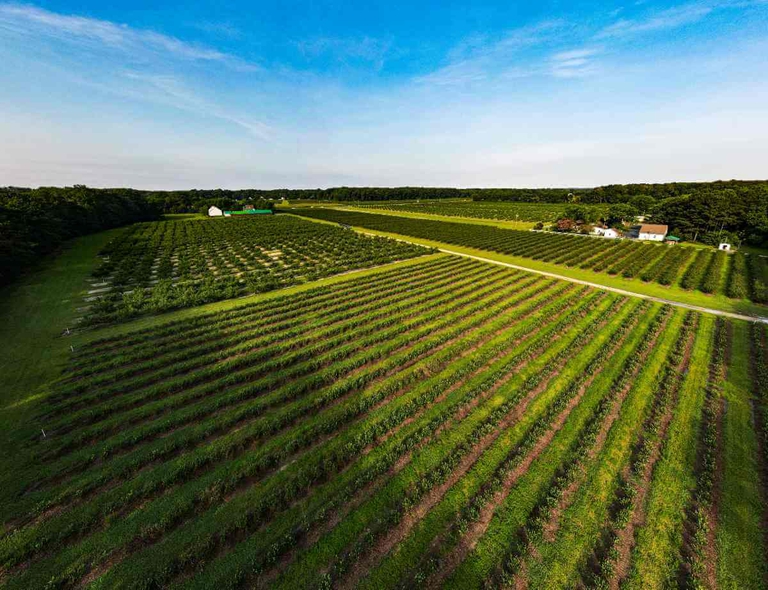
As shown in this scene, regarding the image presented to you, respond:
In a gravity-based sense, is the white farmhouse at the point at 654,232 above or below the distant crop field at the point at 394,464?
above

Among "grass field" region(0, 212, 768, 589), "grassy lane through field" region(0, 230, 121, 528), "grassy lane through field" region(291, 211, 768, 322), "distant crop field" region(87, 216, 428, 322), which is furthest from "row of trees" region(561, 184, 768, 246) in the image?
"grassy lane through field" region(0, 230, 121, 528)

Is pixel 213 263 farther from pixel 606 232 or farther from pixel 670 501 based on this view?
pixel 606 232

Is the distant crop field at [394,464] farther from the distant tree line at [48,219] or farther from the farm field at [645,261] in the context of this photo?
the distant tree line at [48,219]

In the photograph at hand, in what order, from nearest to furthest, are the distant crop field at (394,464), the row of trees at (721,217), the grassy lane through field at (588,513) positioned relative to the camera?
the grassy lane through field at (588,513) < the distant crop field at (394,464) < the row of trees at (721,217)

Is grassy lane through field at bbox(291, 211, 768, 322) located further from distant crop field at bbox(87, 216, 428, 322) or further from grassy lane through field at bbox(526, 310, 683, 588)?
grassy lane through field at bbox(526, 310, 683, 588)

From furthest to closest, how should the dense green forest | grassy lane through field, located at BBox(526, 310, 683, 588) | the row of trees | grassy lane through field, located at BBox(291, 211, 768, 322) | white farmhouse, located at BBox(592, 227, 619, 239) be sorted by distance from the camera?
white farmhouse, located at BBox(592, 227, 619, 239)
the row of trees
the dense green forest
grassy lane through field, located at BBox(291, 211, 768, 322)
grassy lane through field, located at BBox(526, 310, 683, 588)

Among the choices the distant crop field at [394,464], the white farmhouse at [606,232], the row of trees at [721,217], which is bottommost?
the distant crop field at [394,464]

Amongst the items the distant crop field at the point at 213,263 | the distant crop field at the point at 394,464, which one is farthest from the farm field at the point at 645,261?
the distant crop field at the point at 213,263
